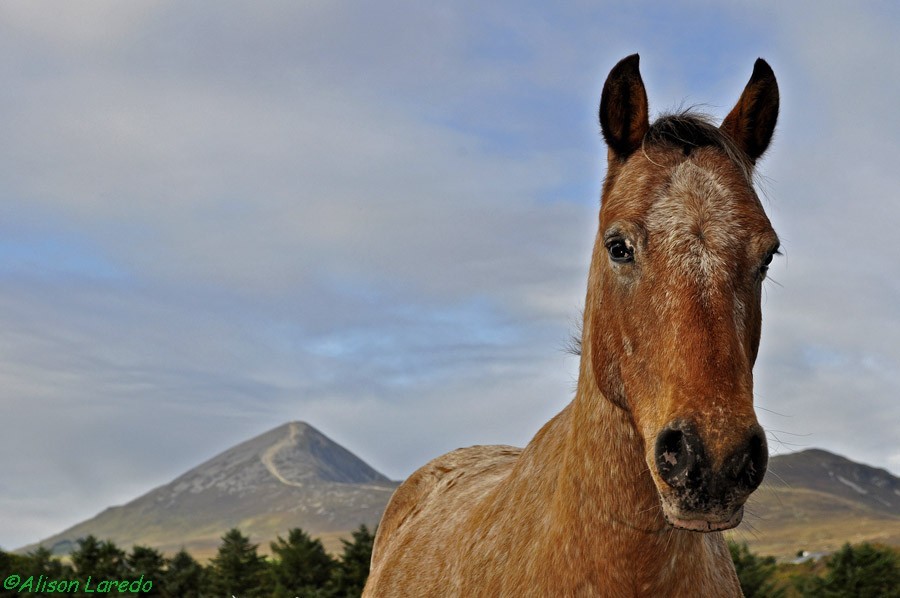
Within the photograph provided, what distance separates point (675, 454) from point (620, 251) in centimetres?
121

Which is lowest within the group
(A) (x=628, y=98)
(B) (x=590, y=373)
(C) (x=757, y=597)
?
(C) (x=757, y=597)

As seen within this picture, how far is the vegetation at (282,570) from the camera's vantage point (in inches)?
819

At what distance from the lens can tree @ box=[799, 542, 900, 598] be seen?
20.6 meters

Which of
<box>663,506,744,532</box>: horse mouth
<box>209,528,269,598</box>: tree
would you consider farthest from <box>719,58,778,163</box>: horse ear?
<box>209,528,269,598</box>: tree

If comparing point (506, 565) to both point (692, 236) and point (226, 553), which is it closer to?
point (692, 236)

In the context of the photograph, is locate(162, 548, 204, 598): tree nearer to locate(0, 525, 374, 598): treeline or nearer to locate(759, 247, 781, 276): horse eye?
locate(0, 525, 374, 598): treeline

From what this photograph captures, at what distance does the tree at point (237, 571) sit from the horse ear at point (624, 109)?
20585 mm

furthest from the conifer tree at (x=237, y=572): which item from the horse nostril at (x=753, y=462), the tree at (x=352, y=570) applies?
the horse nostril at (x=753, y=462)

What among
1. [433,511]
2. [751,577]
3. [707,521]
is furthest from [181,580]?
[707,521]

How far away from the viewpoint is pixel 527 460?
229 inches

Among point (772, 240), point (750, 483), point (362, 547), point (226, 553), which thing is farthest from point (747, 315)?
point (226, 553)

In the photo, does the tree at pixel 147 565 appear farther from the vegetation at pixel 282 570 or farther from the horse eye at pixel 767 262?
the horse eye at pixel 767 262

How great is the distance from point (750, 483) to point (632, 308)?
1.10m

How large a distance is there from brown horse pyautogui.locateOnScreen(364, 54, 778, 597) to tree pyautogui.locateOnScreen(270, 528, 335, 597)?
17.7 metres
